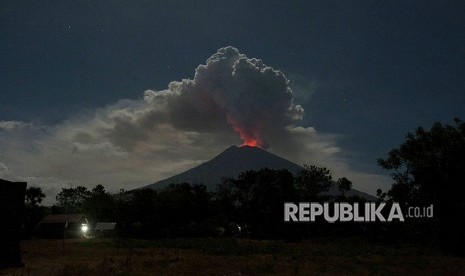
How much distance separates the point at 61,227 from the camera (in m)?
99.6

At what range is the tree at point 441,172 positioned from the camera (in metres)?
45.8

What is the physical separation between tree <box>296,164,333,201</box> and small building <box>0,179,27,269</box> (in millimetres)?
72630

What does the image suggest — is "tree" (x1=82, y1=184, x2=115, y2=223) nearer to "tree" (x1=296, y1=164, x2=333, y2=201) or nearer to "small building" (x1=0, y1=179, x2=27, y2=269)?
"tree" (x1=296, y1=164, x2=333, y2=201)

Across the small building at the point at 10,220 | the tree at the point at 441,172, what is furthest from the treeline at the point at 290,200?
the small building at the point at 10,220

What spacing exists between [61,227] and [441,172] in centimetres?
8330

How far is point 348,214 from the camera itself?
8762 centimetres

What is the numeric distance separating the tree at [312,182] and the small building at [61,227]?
52707mm

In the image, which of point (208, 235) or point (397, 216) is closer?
point (397, 216)

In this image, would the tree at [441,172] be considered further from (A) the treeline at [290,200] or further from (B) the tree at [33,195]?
(B) the tree at [33,195]

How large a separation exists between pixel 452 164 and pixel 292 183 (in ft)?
185

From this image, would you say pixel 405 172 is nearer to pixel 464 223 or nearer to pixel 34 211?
pixel 464 223

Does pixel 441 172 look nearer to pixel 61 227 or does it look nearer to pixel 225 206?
pixel 225 206

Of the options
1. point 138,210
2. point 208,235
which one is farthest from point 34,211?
point 208,235

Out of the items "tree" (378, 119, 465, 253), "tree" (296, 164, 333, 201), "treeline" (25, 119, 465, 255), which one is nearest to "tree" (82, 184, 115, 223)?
"treeline" (25, 119, 465, 255)
